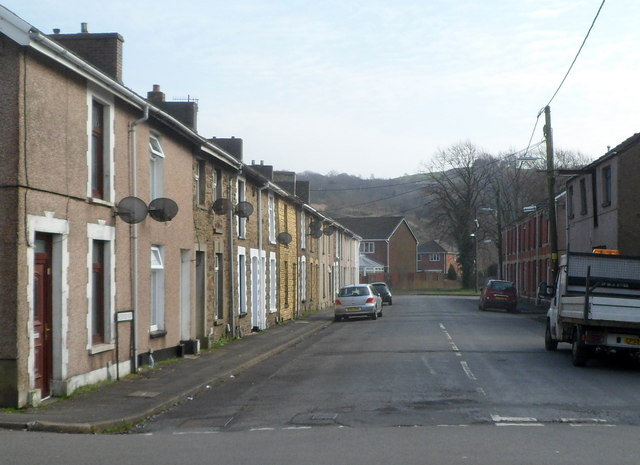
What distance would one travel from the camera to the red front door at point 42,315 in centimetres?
1229

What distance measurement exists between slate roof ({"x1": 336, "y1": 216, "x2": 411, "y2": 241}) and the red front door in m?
92.2

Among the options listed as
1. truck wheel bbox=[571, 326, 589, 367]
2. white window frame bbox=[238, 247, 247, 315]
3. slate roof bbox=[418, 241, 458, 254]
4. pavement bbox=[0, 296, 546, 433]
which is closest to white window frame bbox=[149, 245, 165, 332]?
pavement bbox=[0, 296, 546, 433]

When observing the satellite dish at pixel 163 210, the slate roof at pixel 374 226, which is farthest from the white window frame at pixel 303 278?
the slate roof at pixel 374 226

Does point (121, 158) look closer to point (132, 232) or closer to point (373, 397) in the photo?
point (132, 232)

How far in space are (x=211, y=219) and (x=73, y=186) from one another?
9529 mm

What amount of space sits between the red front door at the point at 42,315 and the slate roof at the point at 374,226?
92.2m

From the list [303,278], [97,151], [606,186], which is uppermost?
[606,186]

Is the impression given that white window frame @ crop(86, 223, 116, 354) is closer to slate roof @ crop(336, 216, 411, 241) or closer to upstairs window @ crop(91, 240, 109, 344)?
upstairs window @ crop(91, 240, 109, 344)

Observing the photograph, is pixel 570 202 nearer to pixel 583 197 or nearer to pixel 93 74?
pixel 583 197

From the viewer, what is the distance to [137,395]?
13.2 metres

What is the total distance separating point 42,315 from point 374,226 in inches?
3771

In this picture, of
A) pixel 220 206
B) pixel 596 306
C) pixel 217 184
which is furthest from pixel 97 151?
pixel 596 306

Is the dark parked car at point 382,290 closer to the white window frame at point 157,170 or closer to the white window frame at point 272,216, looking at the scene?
the white window frame at point 272,216

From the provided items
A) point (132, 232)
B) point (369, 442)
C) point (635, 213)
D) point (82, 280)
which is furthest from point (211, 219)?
point (635, 213)
